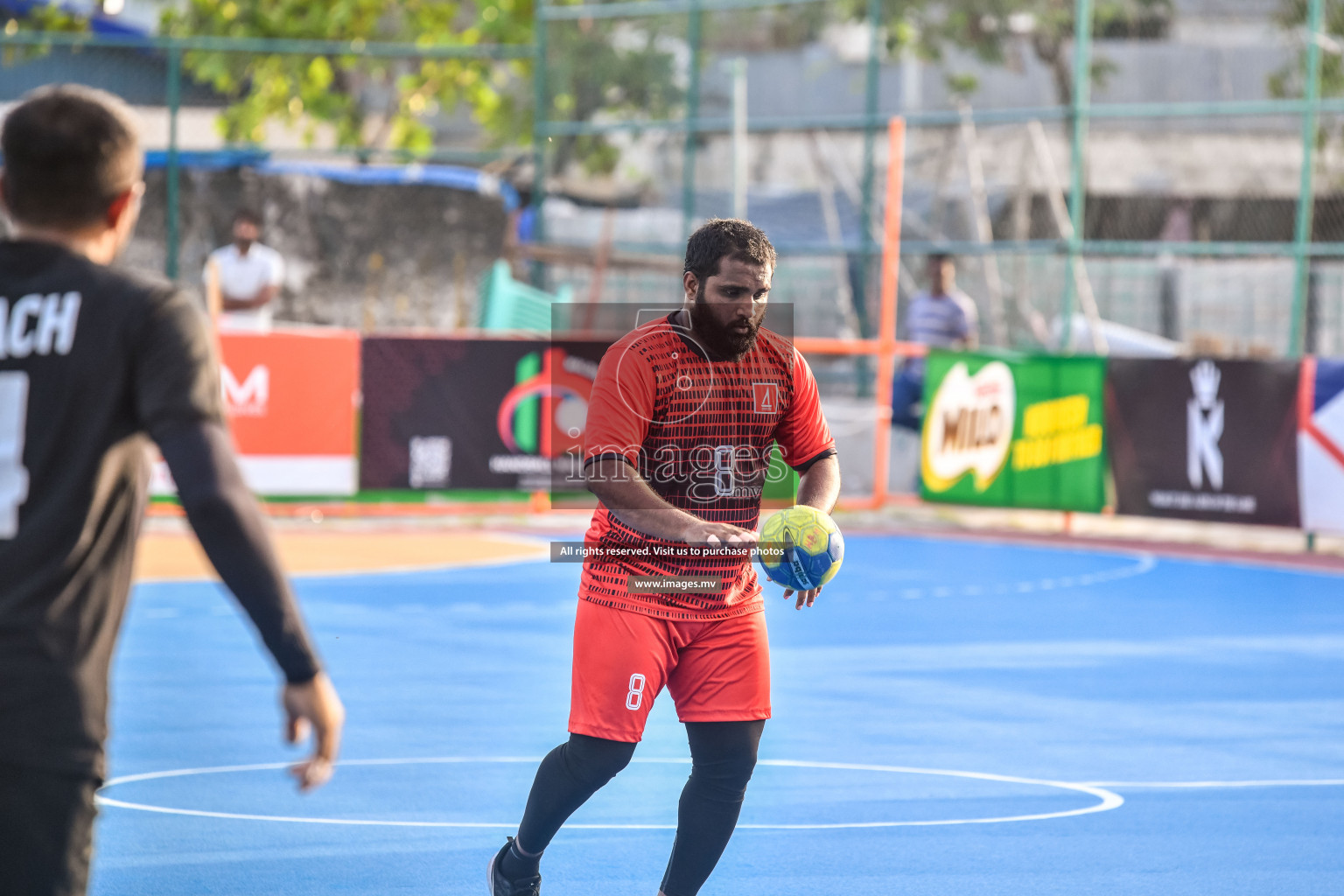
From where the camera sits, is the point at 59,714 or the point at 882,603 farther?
the point at 882,603

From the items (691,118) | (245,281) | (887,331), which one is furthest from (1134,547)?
(245,281)

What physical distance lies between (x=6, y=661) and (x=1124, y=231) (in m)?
19.8

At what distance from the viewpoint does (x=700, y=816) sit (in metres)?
4.88

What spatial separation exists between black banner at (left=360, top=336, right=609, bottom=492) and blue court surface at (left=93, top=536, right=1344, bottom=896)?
3.39 meters

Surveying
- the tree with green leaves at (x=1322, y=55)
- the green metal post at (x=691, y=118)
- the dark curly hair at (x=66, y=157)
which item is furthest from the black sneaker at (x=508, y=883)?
the green metal post at (x=691, y=118)

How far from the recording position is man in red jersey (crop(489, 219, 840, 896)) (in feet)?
15.8

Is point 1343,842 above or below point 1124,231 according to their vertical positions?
below

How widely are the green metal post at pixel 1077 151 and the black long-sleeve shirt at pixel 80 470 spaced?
1622 centimetres

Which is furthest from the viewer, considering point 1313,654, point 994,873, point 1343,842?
point 1313,654

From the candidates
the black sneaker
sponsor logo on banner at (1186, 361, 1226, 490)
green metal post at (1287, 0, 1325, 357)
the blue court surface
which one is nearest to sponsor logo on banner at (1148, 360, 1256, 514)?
sponsor logo on banner at (1186, 361, 1226, 490)

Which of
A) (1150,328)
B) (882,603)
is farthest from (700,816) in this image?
(1150,328)

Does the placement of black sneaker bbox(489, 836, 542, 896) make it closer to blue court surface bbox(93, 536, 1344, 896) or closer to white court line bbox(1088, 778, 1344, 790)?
blue court surface bbox(93, 536, 1344, 896)

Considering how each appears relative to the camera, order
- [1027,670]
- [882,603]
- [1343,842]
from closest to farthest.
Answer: [1343,842] → [1027,670] → [882,603]

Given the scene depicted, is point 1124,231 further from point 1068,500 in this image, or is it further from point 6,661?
point 6,661
